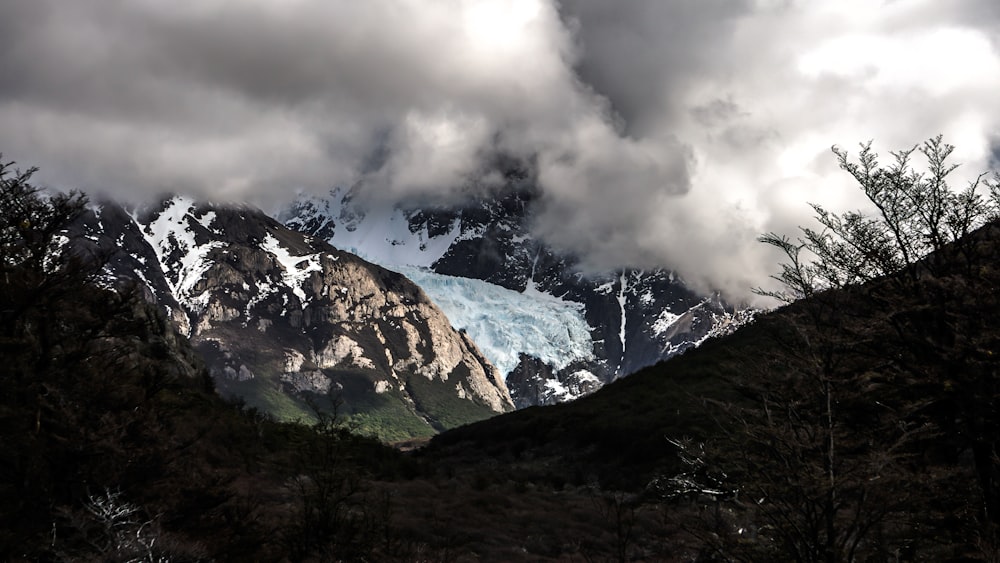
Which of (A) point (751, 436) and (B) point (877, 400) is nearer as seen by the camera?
(A) point (751, 436)

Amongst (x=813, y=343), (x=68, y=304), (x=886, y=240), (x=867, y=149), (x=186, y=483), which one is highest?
(x=867, y=149)

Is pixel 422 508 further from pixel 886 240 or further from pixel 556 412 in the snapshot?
pixel 556 412

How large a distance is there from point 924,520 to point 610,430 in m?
32.0

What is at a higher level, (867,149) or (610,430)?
(867,149)

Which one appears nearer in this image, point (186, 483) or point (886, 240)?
point (186, 483)

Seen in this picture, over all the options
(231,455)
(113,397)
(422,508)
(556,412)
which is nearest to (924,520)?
(113,397)

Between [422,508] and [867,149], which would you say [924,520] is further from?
[422,508]

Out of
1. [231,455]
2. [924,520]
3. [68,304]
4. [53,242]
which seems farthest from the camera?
[231,455]

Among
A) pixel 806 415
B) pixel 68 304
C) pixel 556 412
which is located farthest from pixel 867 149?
pixel 556 412

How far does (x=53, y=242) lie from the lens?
54.5 ft

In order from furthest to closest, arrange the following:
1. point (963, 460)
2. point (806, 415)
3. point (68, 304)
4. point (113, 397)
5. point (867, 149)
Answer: point (963, 460) < point (867, 149) < point (68, 304) < point (113, 397) < point (806, 415)

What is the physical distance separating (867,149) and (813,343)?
37.4ft

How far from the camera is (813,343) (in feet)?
33.1

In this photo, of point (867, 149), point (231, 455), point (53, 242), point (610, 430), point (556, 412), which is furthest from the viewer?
point (556, 412)
